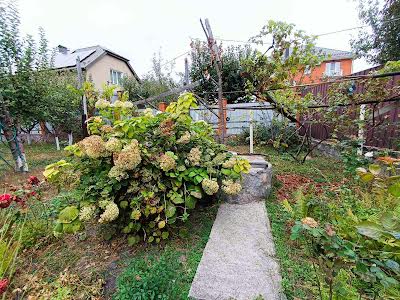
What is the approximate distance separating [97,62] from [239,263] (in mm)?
15586

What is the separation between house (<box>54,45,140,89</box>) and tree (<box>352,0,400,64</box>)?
39.6 feet

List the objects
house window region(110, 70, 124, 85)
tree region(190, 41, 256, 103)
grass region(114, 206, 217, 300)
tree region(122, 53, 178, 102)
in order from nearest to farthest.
Result: grass region(114, 206, 217, 300), tree region(190, 41, 256, 103), tree region(122, 53, 178, 102), house window region(110, 70, 124, 85)

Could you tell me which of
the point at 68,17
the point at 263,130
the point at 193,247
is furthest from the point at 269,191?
the point at 68,17

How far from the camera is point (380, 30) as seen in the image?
9.15 meters

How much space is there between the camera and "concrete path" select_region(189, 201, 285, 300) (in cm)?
151

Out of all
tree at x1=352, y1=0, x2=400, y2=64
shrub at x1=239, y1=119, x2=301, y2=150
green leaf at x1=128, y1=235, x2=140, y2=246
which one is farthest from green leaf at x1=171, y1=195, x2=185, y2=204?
tree at x1=352, y1=0, x2=400, y2=64

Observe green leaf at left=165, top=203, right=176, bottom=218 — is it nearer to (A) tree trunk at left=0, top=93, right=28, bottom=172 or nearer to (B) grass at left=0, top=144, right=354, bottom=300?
(B) grass at left=0, top=144, right=354, bottom=300

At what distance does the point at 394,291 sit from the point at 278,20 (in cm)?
Result: 378

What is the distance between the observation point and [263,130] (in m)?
7.01

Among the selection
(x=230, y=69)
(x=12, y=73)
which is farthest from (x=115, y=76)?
(x=12, y=73)

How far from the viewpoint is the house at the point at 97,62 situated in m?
13.5

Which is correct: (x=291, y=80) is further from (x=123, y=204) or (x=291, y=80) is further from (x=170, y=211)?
(x=123, y=204)

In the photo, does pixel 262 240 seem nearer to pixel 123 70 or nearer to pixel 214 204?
pixel 214 204

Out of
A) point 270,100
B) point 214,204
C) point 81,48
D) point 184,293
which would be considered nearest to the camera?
point 184,293
